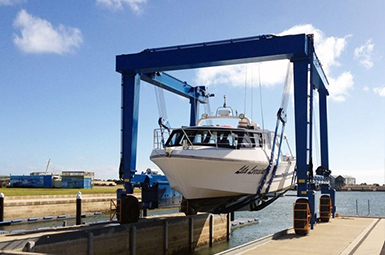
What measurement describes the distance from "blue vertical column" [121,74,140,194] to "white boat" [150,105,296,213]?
343 centimetres

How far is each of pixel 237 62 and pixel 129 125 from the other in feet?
19.1

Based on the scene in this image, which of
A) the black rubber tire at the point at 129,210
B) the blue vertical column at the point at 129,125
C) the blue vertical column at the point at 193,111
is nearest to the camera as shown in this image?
the black rubber tire at the point at 129,210

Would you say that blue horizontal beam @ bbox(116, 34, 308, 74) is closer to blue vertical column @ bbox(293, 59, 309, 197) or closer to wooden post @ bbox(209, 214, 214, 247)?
blue vertical column @ bbox(293, 59, 309, 197)

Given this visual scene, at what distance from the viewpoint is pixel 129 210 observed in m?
18.9

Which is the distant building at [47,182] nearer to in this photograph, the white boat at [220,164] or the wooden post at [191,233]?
the wooden post at [191,233]

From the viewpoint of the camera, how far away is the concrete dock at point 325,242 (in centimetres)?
1302

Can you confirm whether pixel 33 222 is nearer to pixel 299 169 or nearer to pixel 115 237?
pixel 115 237

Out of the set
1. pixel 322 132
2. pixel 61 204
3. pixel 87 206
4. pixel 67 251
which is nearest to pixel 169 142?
pixel 67 251

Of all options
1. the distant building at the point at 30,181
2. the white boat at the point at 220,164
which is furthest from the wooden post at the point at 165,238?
the distant building at the point at 30,181

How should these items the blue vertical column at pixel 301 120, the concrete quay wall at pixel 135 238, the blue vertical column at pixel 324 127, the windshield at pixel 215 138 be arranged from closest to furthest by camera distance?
the concrete quay wall at pixel 135 238, the windshield at pixel 215 138, the blue vertical column at pixel 301 120, the blue vertical column at pixel 324 127

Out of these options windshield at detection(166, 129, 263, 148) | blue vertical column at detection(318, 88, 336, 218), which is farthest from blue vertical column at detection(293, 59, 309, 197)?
blue vertical column at detection(318, 88, 336, 218)

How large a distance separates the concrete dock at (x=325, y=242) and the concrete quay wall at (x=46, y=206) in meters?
14.9

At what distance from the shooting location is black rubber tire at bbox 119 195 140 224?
18.5 metres

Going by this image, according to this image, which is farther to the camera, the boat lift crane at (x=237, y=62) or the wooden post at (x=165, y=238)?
the wooden post at (x=165, y=238)
